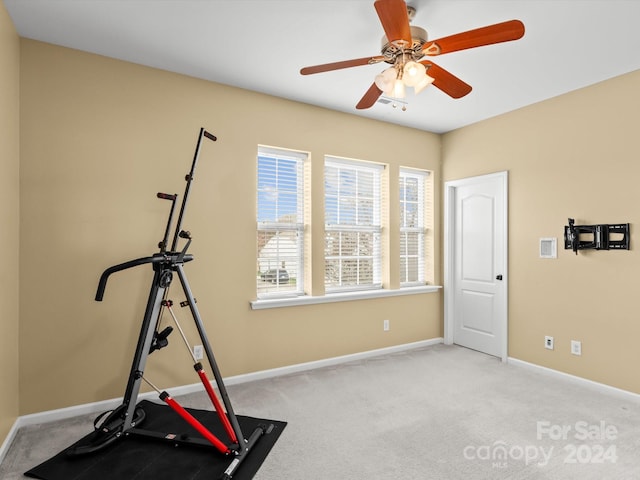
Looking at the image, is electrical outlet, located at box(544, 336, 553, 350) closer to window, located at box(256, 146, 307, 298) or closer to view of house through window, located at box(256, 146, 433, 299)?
view of house through window, located at box(256, 146, 433, 299)

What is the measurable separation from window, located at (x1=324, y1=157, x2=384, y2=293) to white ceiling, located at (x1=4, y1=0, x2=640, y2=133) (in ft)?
3.24

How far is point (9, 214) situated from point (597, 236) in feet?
14.7

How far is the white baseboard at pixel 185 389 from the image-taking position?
2.62 meters

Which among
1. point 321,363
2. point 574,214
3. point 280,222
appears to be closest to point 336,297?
point 321,363

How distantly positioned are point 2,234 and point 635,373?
4689 millimetres

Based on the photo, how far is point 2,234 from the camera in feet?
7.42

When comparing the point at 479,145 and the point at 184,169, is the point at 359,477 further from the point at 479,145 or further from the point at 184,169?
the point at 479,145

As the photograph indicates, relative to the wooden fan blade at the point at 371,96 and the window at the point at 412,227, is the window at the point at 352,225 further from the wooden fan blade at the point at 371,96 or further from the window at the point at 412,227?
the wooden fan blade at the point at 371,96

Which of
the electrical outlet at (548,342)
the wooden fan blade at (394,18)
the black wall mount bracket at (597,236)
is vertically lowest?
the electrical outlet at (548,342)

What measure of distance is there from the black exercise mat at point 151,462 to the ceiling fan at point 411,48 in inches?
89.9

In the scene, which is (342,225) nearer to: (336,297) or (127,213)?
(336,297)

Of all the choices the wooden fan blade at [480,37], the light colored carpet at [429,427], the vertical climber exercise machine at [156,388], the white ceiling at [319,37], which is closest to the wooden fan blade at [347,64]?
the wooden fan blade at [480,37]

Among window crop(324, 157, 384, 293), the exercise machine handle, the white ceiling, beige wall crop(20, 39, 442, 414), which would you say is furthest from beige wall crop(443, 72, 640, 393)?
the exercise machine handle

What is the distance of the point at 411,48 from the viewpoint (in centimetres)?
199
